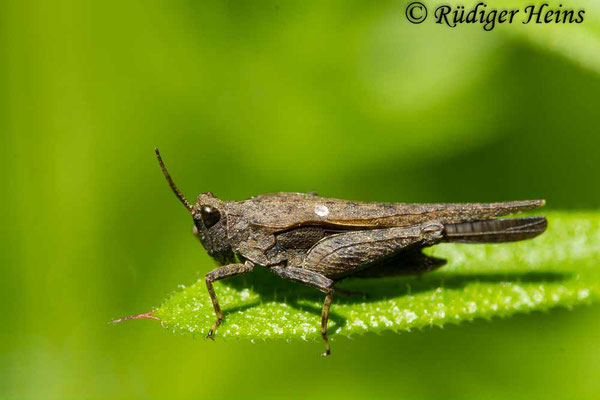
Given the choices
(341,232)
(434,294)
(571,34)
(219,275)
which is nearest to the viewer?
(219,275)

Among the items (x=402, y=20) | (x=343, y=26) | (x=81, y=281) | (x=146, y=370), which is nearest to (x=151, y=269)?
(x=81, y=281)

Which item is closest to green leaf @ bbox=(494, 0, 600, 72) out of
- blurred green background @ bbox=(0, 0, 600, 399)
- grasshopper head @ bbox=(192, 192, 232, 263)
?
blurred green background @ bbox=(0, 0, 600, 399)

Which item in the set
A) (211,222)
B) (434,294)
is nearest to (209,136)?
(211,222)

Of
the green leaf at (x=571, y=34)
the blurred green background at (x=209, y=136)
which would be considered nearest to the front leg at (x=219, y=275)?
the blurred green background at (x=209, y=136)

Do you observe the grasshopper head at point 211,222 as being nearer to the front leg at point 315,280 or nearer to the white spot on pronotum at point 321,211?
the front leg at point 315,280

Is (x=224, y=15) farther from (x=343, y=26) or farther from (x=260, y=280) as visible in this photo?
(x=260, y=280)

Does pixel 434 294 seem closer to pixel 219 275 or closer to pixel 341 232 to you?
pixel 341 232
